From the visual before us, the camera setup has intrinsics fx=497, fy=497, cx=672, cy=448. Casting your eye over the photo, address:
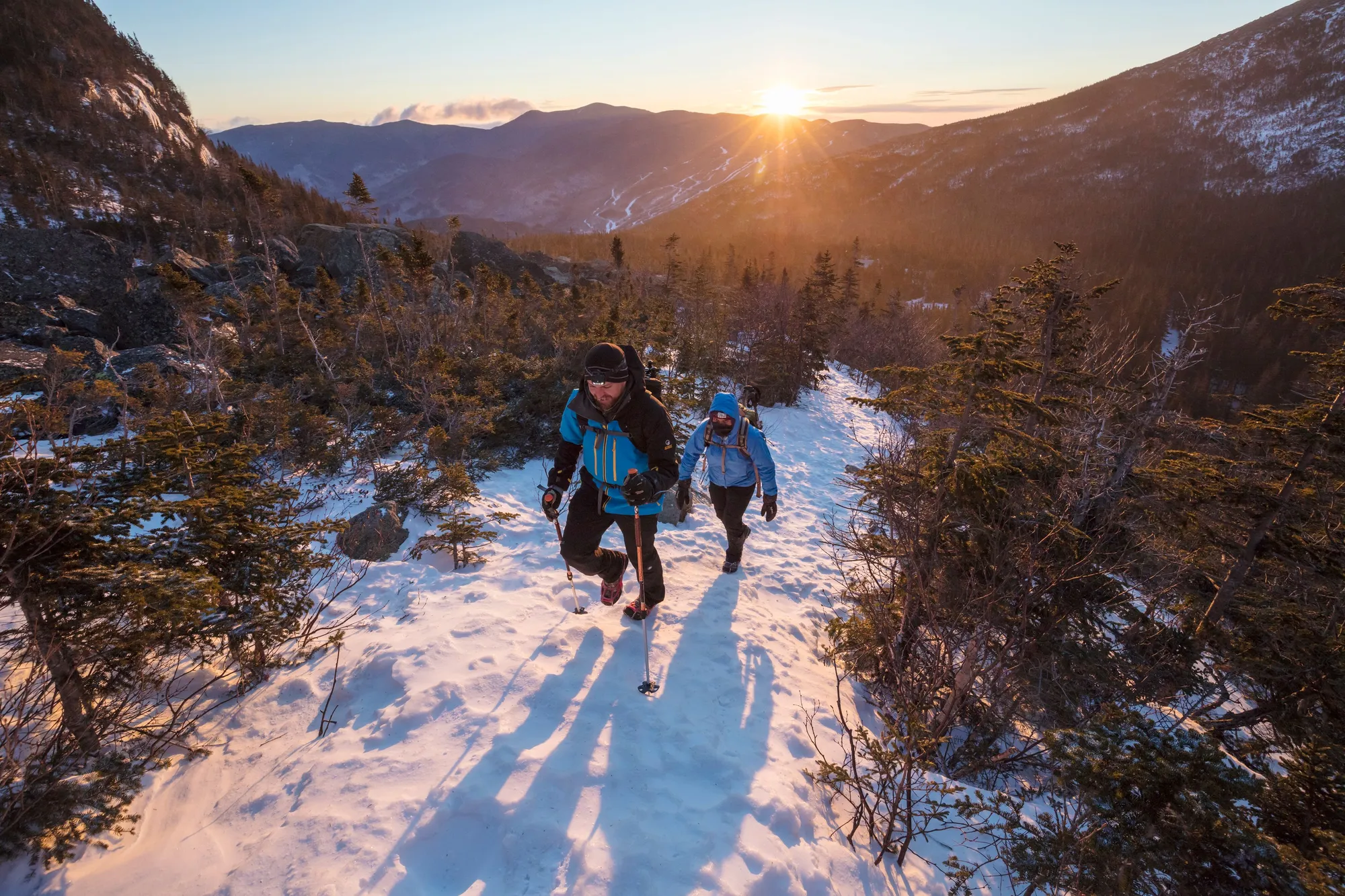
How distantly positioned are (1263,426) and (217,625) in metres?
9.51

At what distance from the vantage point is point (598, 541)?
4277mm

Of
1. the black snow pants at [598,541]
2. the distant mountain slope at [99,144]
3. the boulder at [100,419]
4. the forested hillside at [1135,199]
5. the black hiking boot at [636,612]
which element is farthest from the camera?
the forested hillside at [1135,199]

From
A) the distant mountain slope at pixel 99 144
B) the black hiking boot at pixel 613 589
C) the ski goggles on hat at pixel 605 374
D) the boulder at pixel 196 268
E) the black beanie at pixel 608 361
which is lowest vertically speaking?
the black hiking boot at pixel 613 589

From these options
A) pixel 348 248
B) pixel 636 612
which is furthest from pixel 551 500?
pixel 348 248

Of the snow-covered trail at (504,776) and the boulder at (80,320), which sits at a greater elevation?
the boulder at (80,320)

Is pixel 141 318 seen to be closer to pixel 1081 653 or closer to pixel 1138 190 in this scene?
pixel 1081 653

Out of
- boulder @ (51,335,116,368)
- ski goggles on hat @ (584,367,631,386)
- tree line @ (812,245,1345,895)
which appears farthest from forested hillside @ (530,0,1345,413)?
ski goggles on hat @ (584,367,631,386)

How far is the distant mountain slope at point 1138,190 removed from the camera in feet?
283

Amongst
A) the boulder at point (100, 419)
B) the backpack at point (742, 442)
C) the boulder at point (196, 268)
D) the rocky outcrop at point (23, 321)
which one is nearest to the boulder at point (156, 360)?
the boulder at point (100, 419)

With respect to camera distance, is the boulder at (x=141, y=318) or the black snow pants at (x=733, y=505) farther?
the boulder at (x=141, y=318)

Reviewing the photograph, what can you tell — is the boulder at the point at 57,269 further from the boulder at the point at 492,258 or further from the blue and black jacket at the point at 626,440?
the blue and black jacket at the point at 626,440

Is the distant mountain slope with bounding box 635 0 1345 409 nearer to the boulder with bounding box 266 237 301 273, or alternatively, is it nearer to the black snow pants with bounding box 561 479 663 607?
the boulder with bounding box 266 237 301 273

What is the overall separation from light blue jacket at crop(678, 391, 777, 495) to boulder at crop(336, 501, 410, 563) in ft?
11.0

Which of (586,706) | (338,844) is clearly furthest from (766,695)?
(338,844)
